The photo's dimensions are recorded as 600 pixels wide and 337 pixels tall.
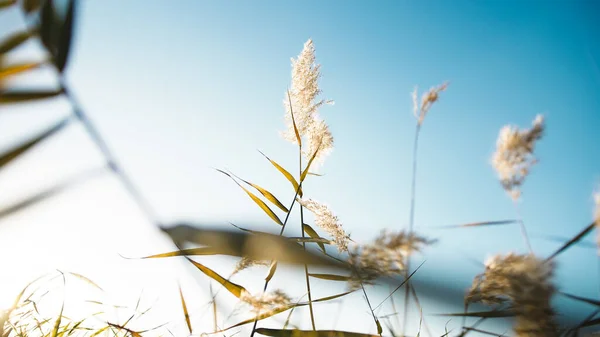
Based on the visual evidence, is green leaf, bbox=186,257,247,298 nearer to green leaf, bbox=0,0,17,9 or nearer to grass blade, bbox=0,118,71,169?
grass blade, bbox=0,118,71,169

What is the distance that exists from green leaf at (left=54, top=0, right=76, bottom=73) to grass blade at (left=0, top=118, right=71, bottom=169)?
83 millimetres

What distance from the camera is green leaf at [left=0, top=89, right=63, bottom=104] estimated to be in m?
0.56

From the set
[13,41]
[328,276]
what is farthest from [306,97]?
[13,41]

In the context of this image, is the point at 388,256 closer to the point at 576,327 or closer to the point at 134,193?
the point at 576,327

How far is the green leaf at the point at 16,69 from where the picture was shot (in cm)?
57

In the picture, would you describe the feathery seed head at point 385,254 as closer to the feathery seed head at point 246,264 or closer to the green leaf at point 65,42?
the feathery seed head at point 246,264

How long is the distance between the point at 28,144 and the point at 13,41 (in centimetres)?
18

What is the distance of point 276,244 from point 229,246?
0.10 metres

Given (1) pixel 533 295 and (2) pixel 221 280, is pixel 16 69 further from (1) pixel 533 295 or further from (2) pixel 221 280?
(1) pixel 533 295

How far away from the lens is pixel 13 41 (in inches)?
23.6

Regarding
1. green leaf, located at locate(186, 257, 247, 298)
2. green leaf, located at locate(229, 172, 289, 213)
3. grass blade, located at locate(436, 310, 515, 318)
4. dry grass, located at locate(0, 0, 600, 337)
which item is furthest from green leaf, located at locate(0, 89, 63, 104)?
grass blade, located at locate(436, 310, 515, 318)

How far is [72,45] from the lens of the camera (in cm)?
55

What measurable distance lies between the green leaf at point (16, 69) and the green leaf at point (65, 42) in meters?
0.05

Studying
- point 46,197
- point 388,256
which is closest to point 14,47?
point 46,197
